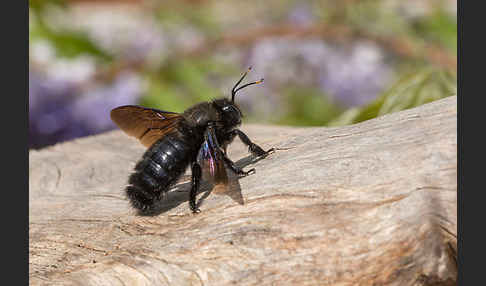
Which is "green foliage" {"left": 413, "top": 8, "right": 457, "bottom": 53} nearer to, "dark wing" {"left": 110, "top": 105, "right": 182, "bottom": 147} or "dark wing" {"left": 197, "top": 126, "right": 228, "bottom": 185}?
"dark wing" {"left": 110, "top": 105, "right": 182, "bottom": 147}

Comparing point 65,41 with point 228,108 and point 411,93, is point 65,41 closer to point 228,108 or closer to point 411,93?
point 228,108

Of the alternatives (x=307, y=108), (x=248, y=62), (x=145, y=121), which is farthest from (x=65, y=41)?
(x=145, y=121)

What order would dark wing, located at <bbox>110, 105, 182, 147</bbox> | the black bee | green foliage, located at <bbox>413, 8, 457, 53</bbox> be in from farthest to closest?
green foliage, located at <bbox>413, 8, 457, 53</bbox>
dark wing, located at <bbox>110, 105, 182, 147</bbox>
the black bee

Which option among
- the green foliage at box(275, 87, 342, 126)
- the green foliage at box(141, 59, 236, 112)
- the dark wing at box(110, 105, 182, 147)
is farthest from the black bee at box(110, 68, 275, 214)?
the green foliage at box(275, 87, 342, 126)

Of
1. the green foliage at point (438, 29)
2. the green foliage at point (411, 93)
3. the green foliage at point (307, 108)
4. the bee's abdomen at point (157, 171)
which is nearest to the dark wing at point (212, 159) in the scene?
the bee's abdomen at point (157, 171)

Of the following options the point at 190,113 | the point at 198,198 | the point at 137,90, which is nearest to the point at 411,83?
the point at 190,113

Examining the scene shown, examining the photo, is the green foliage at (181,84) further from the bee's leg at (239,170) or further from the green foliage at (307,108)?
the bee's leg at (239,170)
